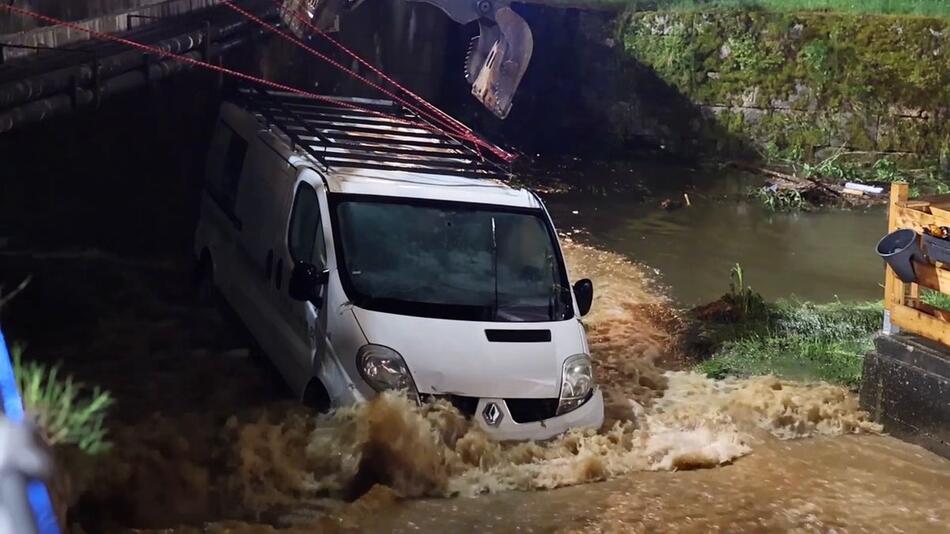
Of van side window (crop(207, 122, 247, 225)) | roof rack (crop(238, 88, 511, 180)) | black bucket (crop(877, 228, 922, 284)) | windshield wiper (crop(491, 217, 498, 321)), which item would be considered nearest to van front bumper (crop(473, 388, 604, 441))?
windshield wiper (crop(491, 217, 498, 321))

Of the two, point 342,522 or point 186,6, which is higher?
point 186,6

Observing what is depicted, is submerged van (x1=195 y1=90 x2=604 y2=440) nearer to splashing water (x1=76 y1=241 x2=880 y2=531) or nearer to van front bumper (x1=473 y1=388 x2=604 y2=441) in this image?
van front bumper (x1=473 y1=388 x2=604 y2=441)

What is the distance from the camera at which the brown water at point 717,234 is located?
12320mm

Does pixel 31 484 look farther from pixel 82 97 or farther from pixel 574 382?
pixel 82 97

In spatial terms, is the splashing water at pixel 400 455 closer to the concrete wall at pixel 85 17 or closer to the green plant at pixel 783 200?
the concrete wall at pixel 85 17

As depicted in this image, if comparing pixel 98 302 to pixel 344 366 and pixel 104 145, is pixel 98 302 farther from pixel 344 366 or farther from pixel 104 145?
pixel 344 366

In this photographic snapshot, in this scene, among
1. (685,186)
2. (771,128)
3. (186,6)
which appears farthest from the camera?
(771,128)

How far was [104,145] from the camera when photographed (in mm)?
11977

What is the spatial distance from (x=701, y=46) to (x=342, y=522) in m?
16.3

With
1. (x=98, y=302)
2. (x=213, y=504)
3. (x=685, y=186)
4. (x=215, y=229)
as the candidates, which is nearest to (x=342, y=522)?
(x=213, y=504)

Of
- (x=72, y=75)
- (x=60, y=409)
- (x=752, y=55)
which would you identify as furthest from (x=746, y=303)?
(x=752, y=55)

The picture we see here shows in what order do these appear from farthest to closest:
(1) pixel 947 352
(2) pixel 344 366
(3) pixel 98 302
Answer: (3) pixel 98 302
(1) pixel 947 352
(2) pixel 344 366

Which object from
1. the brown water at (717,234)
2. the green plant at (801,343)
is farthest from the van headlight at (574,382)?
the brown water at (717,234)

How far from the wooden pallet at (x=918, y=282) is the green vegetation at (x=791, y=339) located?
4.43 feet
